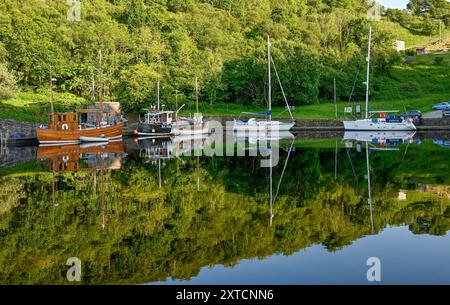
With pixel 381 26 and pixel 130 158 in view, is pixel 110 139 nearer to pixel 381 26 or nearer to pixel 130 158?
pixel 130 158

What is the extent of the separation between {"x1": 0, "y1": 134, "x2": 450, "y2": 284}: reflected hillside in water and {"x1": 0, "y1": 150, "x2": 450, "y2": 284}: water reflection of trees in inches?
1.2

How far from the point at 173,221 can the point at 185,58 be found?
61605mm

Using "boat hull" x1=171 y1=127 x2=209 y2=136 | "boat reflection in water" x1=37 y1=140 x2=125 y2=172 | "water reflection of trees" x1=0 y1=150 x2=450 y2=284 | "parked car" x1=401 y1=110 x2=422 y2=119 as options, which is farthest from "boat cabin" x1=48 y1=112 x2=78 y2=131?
"parked car" x1=401 y1=110 x2=422 y2=119

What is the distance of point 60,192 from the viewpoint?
19891 millimetres

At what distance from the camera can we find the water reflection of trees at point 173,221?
10.9 metres

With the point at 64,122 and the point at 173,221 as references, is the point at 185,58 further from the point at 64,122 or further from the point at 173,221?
the point at 173,221

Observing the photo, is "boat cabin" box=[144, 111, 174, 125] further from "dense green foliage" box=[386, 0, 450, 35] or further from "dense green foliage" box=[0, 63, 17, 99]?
"dense green foliage" box=[386, 0, 450, 35]

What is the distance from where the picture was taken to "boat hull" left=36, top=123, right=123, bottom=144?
154 ft

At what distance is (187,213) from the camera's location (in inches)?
614

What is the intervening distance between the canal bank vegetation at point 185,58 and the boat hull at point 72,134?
7590 millimetres

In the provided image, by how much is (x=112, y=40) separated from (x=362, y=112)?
34.0 meters

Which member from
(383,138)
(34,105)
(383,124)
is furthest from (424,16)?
(34,105)

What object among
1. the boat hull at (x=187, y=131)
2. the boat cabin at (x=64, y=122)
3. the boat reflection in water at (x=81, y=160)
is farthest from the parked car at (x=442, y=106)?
the boat reflection in water at (x=81, y=160)
